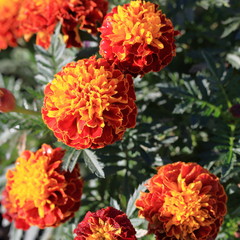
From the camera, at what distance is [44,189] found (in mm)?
1531

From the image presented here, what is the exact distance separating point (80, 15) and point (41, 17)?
0.58ft

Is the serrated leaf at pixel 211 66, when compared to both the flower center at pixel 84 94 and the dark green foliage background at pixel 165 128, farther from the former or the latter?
the flower center at pixel 84 94

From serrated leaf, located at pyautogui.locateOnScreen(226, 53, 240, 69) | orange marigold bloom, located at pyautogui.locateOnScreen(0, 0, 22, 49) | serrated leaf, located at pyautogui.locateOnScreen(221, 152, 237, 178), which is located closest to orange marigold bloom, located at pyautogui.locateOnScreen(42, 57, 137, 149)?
serrated leaf, located at pyautogui.locateOnScreen(221, 152, 237, 178)

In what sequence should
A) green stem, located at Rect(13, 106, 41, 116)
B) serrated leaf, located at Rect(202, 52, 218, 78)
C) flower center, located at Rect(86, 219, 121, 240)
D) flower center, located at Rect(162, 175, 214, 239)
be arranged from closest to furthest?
flower center, located at Rect(86, 219, 121, 240)
flower center, located at Rect(162, 175, 214, 239)
green stem, located at Rect(13, 106, 41, 116)
serrated leaf, located at Rect(202, 52, 218, 78)

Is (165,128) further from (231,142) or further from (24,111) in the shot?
(24,111)

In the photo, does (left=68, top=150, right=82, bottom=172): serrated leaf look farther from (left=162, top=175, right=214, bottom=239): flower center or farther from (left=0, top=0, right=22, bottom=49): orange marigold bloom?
(left=0, top=0, right=22, bottom=49): orange marigold bloom

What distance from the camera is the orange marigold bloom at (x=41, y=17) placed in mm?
1699

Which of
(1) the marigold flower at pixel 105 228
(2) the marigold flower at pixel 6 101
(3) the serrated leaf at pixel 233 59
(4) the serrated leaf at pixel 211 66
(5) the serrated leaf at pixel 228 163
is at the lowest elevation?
(1) the marigold flower at pixel 105 228

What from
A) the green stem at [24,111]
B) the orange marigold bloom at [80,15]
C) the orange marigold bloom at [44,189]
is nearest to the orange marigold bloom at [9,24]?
the orange marigold bloom at [80,15]

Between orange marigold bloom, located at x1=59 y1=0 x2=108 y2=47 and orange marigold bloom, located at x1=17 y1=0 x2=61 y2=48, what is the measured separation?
4 cm

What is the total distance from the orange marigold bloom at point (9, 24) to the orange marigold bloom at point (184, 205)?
108cm

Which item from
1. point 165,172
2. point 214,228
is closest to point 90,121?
point 165,172

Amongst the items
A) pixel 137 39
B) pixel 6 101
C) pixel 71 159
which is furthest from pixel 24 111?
pixel 137 39

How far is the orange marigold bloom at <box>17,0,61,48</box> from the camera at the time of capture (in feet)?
5.57
